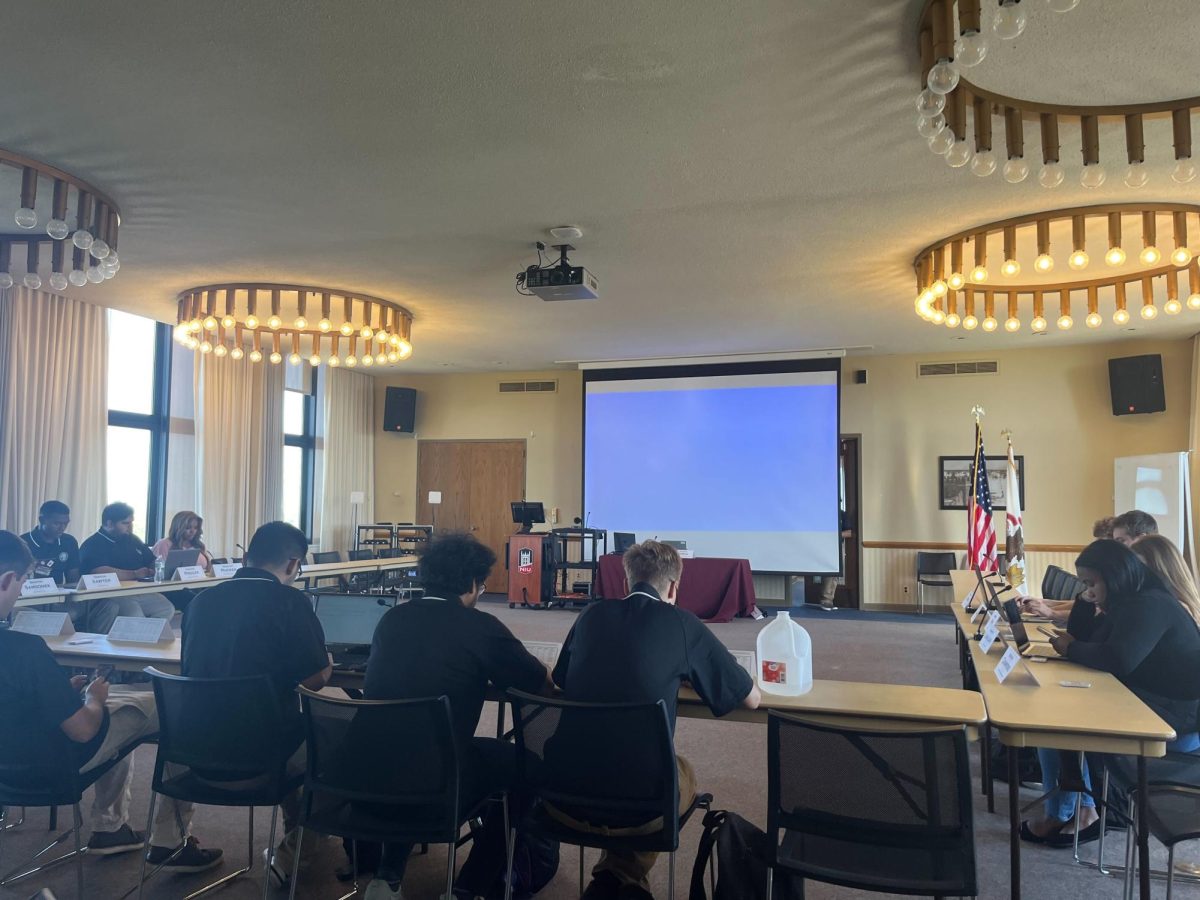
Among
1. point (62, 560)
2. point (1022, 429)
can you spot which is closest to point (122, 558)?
point (62, 560)

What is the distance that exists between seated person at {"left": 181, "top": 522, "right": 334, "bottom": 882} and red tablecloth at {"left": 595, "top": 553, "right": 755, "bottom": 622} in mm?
5869

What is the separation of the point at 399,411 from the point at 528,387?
6.02ft

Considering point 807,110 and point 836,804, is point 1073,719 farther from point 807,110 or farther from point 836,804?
point 807,110

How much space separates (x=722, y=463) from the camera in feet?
29.5

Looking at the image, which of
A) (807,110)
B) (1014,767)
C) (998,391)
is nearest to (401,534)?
(998,391)

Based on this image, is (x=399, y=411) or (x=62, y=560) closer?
(x=62, y=560)

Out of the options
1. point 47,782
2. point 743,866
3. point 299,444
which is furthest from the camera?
point 299,444

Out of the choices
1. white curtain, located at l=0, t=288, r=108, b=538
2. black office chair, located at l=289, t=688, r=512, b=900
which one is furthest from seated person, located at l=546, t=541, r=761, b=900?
white curtain, located at l=0, t=288, r=108, b=538

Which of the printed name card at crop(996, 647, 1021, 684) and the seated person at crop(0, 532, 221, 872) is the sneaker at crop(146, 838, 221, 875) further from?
the printed name card at crop(996, 647, 1021, 684)

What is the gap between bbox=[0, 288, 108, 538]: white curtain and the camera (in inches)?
241

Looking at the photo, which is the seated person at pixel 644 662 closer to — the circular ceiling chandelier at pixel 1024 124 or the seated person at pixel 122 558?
the circular ceiling chandelier at pixel 1024 124

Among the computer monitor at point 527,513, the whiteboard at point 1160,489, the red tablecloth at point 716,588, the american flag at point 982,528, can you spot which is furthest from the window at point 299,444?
the whiteboard at point 1160,489

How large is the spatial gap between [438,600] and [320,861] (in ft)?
4.28

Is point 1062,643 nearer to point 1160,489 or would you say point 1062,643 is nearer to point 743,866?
point 743,866
